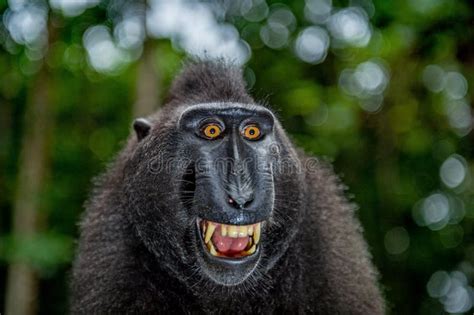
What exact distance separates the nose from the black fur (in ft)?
1.80

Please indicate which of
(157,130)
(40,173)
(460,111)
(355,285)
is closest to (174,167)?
(157,130)

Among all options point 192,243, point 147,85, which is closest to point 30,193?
point 147,85

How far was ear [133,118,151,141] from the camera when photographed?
215 inches

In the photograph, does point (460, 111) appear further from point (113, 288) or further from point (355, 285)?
point (113, 288)

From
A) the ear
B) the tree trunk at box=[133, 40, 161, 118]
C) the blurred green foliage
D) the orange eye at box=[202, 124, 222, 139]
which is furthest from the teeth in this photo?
the tree trunk at box=[133, 40, 161, 118]

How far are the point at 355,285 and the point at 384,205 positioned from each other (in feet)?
37.5

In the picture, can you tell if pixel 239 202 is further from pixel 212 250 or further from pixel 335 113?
pixel 335 113

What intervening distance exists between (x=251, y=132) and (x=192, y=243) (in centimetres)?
90

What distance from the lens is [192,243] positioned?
473 cm

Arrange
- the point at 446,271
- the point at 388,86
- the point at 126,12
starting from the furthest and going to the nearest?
1. the point at 446,271
2. the point at 388,86
3. the point at 126,12

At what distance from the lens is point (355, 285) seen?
18.4 feet

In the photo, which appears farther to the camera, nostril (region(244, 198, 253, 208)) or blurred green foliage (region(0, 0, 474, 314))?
blurred green foliage (region(0, 0, 474, 314))

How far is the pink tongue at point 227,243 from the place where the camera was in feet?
→ 14.7

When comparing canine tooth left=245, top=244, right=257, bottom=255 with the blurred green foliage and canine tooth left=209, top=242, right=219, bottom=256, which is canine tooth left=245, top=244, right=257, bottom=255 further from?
the blurred green foliage
